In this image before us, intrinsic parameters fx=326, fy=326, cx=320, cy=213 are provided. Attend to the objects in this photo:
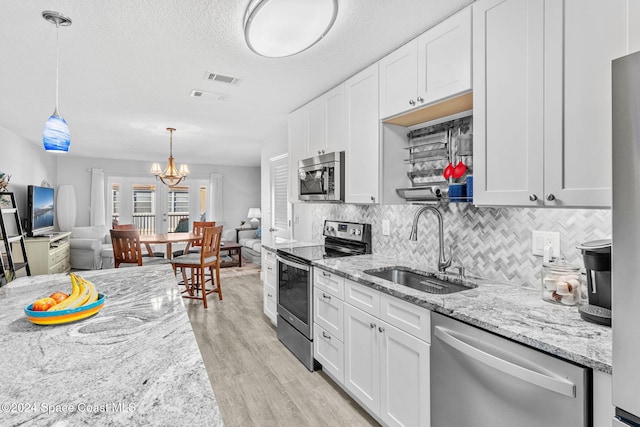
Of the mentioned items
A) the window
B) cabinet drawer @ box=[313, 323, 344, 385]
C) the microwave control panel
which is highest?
the window

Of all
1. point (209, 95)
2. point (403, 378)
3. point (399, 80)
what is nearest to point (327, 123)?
point (399, 80)

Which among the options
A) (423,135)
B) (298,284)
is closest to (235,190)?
(298,284)

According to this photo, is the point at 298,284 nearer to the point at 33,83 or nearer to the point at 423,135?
the point at 423,135

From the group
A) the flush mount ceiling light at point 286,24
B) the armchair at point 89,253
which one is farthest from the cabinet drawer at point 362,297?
the armchair at point 89,253

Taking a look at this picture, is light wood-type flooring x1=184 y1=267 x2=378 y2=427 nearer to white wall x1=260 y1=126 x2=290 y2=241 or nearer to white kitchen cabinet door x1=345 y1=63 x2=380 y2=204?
white kitchen cabinet door x1=345 y1=63 x2=380 y2=204

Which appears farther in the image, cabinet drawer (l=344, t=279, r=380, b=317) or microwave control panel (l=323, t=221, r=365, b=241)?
microwave control panel (l=323, t=221, r=365, b=241)

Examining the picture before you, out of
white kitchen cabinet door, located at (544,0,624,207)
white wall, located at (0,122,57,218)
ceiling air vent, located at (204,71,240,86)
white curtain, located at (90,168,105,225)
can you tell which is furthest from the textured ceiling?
white curtain, located at (90,168,105,225)

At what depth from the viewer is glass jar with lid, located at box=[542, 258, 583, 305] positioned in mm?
1390

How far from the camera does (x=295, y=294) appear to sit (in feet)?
9.23

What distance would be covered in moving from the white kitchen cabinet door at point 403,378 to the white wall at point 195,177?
7.01 m

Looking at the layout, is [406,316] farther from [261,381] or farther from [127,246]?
[127,246]

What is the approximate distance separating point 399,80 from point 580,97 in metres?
1.11

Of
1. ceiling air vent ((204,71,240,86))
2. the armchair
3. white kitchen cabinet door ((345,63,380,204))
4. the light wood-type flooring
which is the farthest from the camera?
the armchair

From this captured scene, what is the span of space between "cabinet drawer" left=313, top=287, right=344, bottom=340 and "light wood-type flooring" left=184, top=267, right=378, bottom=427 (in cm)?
43
